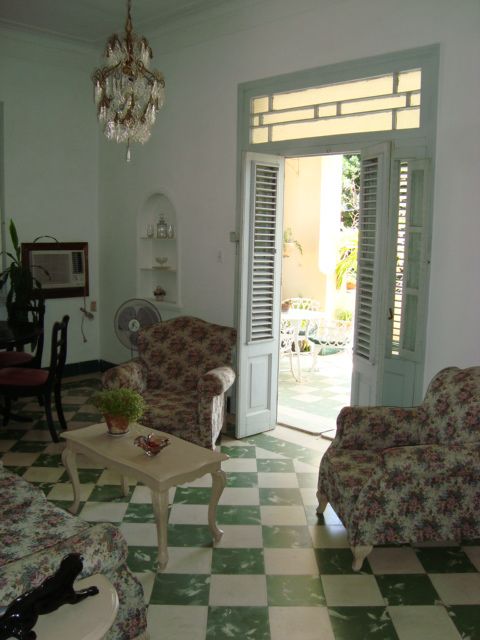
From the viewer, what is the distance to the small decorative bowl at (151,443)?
3725 mm

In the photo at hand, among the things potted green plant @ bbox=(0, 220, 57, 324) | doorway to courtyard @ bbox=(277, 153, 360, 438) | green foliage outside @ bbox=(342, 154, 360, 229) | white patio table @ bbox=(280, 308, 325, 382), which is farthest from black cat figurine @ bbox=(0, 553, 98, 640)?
green foliage outside @ bbox=(342, 154, 360, 229)

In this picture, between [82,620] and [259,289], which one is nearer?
[82,620]

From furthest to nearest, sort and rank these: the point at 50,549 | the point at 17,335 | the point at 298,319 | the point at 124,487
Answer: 1. the point at 298,319
2. the point at 17,335
3. the point at 124,487
4. the point at 50,549

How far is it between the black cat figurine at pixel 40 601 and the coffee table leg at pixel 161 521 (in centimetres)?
141

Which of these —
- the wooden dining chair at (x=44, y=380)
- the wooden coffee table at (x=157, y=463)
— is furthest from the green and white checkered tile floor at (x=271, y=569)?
the wooden dining chair at (x=44, y=380)

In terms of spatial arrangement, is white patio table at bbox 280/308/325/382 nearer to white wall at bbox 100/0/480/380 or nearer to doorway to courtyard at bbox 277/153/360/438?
doorway to courtyard at bbox 277/153/360/438

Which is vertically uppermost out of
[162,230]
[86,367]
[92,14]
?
[92,14]

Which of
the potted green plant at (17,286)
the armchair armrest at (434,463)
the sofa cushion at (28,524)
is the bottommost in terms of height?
the sofa cushion at (28,524)

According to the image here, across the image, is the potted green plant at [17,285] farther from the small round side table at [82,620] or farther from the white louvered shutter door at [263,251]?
the small round side table at [82,620]

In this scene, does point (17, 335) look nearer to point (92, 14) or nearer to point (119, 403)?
point (119, 403)

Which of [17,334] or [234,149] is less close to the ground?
[234,149]

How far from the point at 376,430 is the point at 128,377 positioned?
2064mm

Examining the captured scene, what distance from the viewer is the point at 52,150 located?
7207 mm

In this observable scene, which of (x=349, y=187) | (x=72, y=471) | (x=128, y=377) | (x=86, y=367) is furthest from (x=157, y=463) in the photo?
(x=349, y=187)
